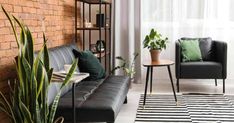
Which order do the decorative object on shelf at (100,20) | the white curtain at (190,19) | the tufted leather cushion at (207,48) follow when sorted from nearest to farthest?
the decorative object on shelf at (100,20) → the tufted leather cushion at (207,48) → the white curtain at (190,19)

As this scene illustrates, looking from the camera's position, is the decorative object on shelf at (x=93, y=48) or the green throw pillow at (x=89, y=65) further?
the decorative object on shelf at (x=93, y=48)

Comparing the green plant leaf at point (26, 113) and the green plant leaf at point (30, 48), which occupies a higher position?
the green plant leaf at point (30, 48)

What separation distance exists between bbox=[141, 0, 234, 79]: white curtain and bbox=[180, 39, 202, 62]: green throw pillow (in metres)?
0.43

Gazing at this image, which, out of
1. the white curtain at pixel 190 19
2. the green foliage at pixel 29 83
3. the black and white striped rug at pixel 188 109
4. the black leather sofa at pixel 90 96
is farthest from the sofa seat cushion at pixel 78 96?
the white curtain at pixel 190 19

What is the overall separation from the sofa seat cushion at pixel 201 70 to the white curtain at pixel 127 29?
0.99 metres

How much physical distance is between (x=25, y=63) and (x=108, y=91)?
129cm

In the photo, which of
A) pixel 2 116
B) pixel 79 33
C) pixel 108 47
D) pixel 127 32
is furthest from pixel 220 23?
pixel 2 116

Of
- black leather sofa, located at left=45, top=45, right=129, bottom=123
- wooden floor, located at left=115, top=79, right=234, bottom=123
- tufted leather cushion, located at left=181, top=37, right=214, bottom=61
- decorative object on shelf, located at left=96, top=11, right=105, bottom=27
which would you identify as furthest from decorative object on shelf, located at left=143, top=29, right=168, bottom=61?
tufted leather cushion, located at left=181, top=37, right=214, bottom=61

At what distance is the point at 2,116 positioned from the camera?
2.73 m

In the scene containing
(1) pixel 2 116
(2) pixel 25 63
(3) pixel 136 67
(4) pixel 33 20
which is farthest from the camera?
(3) pixel 136 67

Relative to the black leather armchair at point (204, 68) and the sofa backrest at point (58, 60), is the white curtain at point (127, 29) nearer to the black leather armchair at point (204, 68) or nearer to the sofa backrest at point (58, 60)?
the black leather armchair at point (204, 68)

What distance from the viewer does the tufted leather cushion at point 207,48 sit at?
5.29 m

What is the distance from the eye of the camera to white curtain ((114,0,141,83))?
18.1ft

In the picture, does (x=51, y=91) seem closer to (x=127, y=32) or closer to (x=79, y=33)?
(x=79, y=33)
